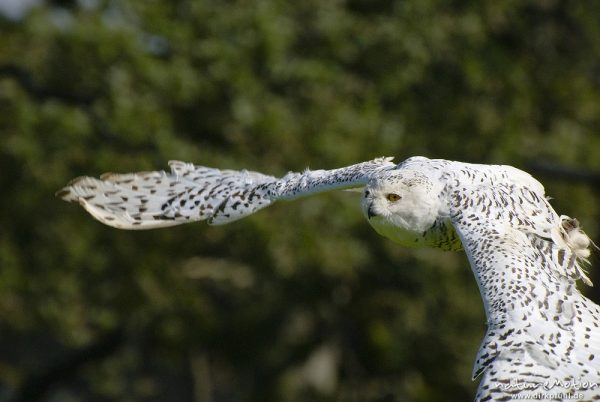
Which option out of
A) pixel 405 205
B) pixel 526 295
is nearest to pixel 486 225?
pixel 405 205

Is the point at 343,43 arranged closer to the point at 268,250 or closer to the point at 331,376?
the point at 268,250

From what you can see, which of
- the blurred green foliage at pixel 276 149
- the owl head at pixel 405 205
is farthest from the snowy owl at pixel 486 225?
the blurred green foliage at pixel 276 149

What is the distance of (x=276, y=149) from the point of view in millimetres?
13383

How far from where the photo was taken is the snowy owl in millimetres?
5117

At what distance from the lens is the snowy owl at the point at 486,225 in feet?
16.8

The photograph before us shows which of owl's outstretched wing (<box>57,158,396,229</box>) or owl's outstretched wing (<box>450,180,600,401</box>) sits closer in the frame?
owl's outstretched wing (<box>450,180,600,401</box>)

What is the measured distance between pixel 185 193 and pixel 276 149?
5.77 m

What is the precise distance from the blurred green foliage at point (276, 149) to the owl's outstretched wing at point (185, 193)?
5217 mm

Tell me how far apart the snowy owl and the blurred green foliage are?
5459 mm

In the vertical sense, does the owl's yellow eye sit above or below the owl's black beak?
above

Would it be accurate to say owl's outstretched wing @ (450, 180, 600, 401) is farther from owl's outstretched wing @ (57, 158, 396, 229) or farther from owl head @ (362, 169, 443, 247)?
owl's outstretched wing @ (57, 158, 396, 229)

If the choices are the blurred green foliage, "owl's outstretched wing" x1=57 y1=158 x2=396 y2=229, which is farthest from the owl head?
the blurred green foliage

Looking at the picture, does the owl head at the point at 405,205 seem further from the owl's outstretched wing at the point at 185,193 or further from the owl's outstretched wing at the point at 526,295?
the owl's outstretched wing at the point at 185,193

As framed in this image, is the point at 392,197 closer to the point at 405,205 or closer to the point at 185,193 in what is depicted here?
the point at 405,205
